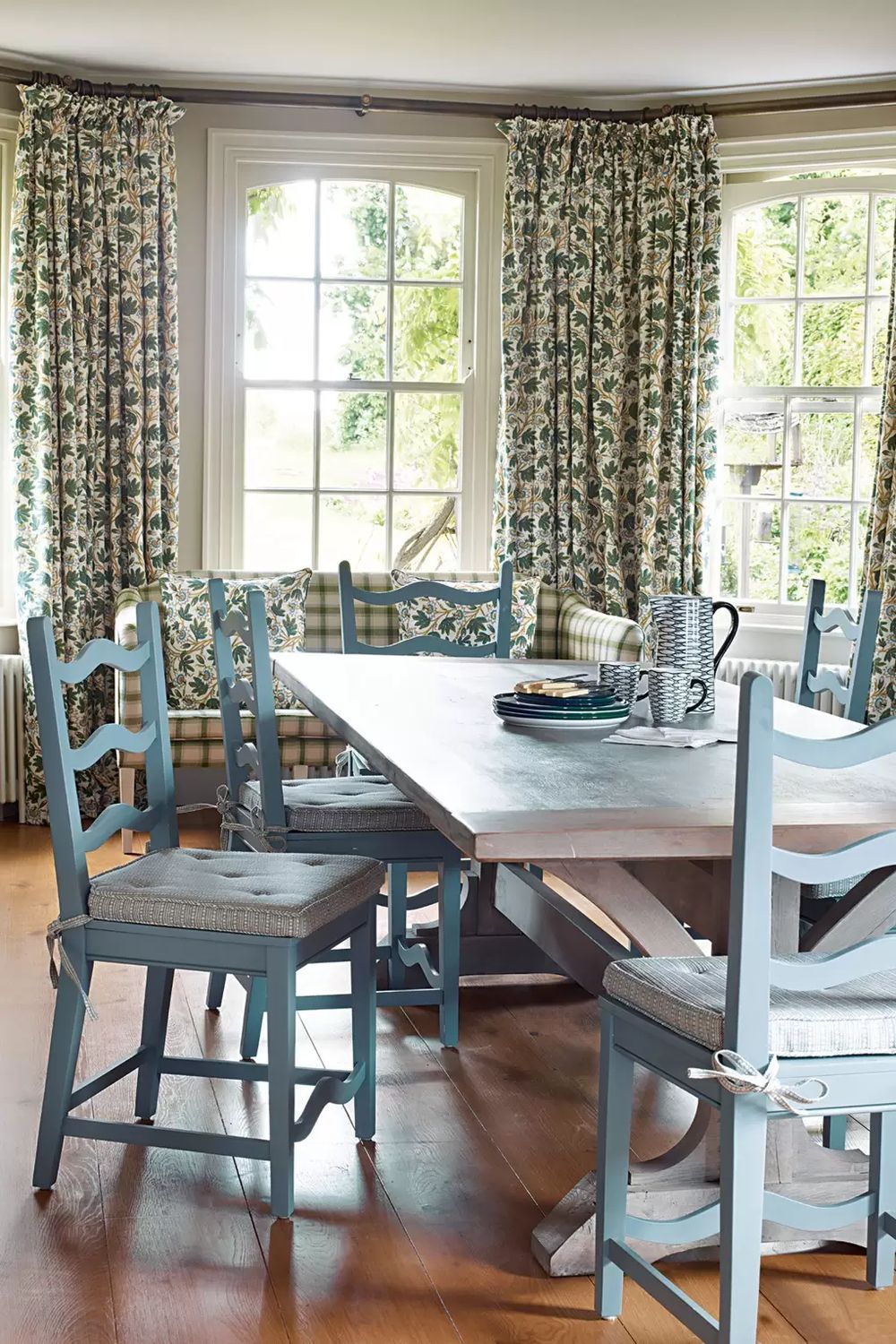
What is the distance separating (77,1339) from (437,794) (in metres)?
0.91

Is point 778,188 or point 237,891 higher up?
point 778,188

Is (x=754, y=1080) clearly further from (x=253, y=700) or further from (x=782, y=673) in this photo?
(x=782, y=673)

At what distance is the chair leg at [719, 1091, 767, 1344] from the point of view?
5.81ft

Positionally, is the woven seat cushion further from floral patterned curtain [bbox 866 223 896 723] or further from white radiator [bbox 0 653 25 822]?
floral patterned curtain [bbox 866 223 896 723]

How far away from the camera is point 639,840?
1.91 meters

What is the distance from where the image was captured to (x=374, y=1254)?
2.29 metres

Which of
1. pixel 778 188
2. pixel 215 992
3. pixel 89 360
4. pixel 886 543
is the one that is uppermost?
pixel 778 188

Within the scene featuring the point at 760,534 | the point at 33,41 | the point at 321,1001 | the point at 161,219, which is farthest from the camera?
the point at 760,534

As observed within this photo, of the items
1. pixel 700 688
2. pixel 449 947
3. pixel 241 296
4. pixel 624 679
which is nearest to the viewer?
pixel 700 688

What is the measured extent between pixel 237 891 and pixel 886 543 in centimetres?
360

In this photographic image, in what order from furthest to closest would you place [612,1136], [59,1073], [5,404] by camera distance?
[5,404] < [59,1073] < [612,1136]

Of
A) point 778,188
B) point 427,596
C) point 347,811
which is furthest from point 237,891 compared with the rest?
point 778,188

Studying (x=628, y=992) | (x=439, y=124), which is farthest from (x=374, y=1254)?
(x=439, y=124)

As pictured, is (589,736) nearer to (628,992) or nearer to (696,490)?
(628,992)
